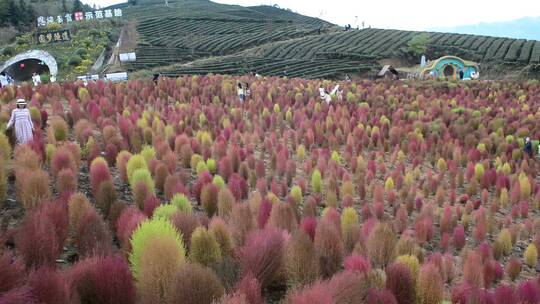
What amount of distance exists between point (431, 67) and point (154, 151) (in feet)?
90.9

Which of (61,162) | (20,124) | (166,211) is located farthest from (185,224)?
(20,124)

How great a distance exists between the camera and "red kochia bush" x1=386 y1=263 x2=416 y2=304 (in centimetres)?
282

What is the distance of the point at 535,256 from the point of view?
5.72 metres

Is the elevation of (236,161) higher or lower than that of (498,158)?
higher

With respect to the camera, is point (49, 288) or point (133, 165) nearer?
point (49, 288)

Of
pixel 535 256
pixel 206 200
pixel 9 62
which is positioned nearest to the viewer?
pixel 206 200

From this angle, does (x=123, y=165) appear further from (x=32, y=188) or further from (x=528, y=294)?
(x=528, y=294)

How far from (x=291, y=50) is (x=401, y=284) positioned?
139ft

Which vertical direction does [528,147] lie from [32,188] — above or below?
below

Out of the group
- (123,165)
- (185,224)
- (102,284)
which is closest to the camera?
(102,284)

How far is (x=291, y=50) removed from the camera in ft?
144

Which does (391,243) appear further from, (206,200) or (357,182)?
(357,182)

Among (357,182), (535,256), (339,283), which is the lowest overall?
(535,256)

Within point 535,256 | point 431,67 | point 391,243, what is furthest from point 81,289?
point 431,67
